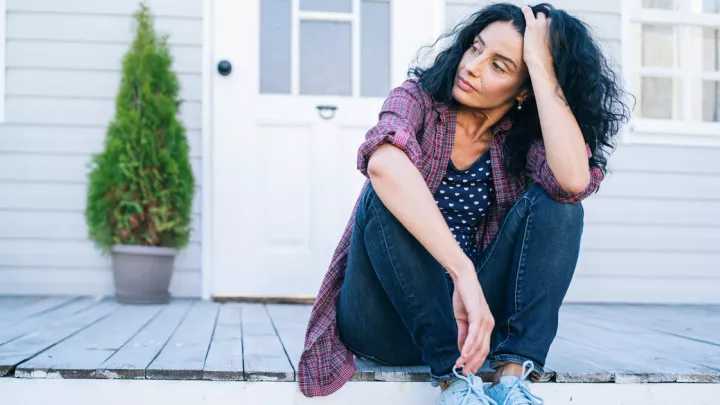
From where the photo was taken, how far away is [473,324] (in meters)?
1.23

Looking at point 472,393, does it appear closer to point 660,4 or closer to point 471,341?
point 471,341

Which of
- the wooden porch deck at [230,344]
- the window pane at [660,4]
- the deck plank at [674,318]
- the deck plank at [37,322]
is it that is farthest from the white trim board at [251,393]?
the window pane at [660,4]

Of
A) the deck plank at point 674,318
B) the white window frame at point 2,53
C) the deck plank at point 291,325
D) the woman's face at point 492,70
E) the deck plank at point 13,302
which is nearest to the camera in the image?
the woman's face at point 492,70

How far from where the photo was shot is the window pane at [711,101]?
11.2ft

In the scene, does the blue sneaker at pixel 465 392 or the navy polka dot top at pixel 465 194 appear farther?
the navy polka dot top at pixel 465 194

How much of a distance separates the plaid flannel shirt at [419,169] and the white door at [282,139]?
1.58m

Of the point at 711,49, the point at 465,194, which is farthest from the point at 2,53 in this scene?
the point at 711,49

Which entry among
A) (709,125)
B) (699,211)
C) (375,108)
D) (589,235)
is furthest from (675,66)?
(375,108)

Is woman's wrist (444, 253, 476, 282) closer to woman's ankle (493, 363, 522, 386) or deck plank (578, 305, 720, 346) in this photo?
woman's ankle (493, 363, 522, 386)

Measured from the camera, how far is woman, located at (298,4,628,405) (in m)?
1.28

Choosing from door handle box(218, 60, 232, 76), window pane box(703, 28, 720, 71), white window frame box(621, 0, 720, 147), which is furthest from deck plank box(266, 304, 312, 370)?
window pane box(703, 28, 720, 71)

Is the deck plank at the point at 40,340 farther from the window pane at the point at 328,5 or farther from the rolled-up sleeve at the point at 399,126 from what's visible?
the window pane at the point at 328,5

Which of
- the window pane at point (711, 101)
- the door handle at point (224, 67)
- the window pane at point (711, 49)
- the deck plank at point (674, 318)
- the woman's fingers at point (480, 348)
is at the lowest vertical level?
the deck plank at point (674, 318)

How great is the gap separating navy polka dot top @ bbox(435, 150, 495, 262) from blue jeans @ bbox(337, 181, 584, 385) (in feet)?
0.38
